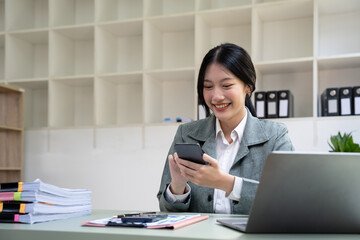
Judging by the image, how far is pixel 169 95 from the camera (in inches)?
166

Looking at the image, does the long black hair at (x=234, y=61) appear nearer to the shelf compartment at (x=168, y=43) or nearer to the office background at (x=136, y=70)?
the office background at (x=136, y=70)

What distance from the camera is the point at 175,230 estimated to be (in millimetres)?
1048

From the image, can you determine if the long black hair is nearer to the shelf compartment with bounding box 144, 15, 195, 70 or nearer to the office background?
the office background

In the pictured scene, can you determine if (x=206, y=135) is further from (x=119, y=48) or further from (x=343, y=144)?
(x=119, y=48)

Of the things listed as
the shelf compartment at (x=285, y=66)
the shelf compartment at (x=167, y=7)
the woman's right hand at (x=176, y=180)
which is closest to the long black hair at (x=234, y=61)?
the woman's right hand at (x=176, y=180)

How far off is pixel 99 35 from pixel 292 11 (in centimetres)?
172

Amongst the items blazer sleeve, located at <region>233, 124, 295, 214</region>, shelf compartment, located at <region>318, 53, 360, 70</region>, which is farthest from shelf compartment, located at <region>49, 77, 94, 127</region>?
blazer sleeve, located at <region>233, 124, 295, 214</region>

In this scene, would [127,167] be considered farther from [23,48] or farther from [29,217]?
[29,217]

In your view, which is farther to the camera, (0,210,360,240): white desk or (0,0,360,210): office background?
(0,0,360,210): office background

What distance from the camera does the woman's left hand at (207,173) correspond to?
1362mm

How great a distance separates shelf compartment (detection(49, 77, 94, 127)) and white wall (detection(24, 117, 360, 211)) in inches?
7.4

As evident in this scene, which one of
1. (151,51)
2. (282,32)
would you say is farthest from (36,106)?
(282,32)

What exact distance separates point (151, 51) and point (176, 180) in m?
2.58

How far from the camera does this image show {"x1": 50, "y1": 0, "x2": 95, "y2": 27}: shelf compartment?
430cm
